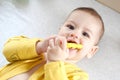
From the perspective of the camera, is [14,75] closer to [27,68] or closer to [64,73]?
[27,68]

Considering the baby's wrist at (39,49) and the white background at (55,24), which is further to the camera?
the white background at (55,24)

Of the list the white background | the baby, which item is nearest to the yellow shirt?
the baby

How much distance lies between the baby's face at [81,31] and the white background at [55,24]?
0.14 metres

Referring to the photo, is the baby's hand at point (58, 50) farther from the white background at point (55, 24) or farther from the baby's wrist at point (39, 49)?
the white background at point (55, 24)

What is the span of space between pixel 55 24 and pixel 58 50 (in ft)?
1.46

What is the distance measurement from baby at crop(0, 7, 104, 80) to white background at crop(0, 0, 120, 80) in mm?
145

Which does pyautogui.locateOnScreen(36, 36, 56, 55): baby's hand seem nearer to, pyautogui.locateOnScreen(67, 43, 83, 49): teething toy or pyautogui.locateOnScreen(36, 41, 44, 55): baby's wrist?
pyautogui.locateOnScreen(36, 41, 44, 55): baby's wrist

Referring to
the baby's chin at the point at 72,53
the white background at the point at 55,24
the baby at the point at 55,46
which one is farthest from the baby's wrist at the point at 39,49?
the white background at the point at 55,24

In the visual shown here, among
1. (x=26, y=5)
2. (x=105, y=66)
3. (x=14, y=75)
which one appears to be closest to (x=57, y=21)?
(x=26, y=5)

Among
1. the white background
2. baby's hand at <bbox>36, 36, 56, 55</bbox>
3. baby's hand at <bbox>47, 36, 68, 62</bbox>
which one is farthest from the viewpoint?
the white background

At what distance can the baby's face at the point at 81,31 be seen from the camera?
1025mm

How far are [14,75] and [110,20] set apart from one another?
579 millimetres

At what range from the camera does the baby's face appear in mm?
1025

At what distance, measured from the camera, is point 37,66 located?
1.07 meters
